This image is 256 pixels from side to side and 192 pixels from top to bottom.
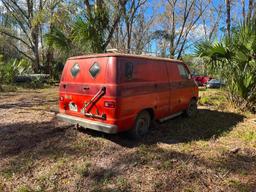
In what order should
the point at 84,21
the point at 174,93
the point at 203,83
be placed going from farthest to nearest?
the point at 203,83 < the point at 84,21 < the point at 174,93

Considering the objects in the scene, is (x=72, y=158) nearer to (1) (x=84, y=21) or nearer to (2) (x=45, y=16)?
(1) (x=84, y=21)

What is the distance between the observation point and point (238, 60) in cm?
770

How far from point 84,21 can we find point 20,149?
592 centimetres

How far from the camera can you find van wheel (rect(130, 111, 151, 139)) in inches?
202

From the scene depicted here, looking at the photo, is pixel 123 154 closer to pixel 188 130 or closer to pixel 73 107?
pixel 73 107

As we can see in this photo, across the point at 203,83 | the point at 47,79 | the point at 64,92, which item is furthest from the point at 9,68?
the point at 203,83

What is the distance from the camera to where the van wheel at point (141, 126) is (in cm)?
513

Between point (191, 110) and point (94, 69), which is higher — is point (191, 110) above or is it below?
below

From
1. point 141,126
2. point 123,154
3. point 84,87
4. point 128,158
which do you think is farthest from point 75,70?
point 128,158

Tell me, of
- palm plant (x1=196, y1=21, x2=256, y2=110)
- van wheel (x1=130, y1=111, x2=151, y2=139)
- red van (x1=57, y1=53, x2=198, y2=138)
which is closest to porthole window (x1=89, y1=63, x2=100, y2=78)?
red van (x1=57, y1=53, x2=198, y2=138)

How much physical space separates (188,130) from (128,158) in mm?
2338

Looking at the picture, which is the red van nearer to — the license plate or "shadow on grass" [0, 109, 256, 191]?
the license plate

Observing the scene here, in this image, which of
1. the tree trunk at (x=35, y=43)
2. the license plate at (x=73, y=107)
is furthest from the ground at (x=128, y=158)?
the tree trunk at (x=35, y=43)

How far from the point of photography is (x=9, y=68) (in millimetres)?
15758
